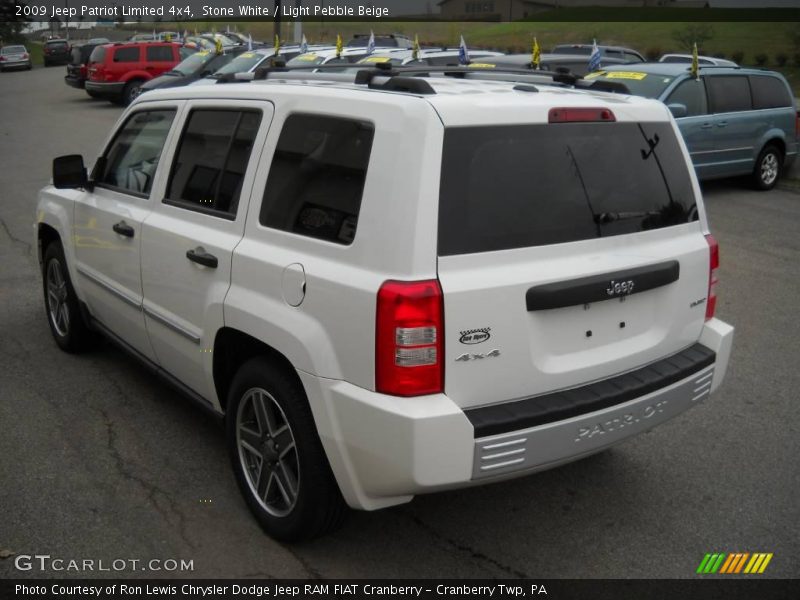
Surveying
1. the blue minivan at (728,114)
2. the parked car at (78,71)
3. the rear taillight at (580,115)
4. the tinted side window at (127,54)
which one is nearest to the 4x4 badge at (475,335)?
the rear taillight at (580,115)

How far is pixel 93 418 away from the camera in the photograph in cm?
479

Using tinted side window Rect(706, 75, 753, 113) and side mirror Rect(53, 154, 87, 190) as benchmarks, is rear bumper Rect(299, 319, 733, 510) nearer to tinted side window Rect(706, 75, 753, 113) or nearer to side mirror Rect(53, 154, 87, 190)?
side mirror Rect(53, 154, 87, 190)

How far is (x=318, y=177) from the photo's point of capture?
327 cm

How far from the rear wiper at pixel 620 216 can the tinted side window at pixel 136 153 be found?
2251 millimetres

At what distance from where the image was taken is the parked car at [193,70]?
67.9 ft

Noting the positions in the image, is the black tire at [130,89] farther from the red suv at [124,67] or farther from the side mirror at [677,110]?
the side mirror at [677,110]

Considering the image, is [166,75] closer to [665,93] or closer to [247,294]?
[665,93]

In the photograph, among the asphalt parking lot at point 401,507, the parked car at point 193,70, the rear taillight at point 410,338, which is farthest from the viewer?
the parked car at point 193,70

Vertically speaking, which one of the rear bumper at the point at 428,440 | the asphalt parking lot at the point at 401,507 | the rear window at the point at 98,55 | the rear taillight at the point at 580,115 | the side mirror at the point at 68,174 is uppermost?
the rear window at the point at 98,55

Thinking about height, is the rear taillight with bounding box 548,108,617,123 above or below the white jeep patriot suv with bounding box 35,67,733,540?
above

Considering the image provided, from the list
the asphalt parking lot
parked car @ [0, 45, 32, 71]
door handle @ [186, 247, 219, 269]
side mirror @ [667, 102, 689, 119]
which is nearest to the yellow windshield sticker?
side mirror @ [667, 102, 689, 119]

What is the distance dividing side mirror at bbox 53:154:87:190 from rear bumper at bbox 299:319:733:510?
8.46 ft

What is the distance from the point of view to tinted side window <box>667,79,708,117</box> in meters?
11.8

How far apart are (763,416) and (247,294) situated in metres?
3.12
